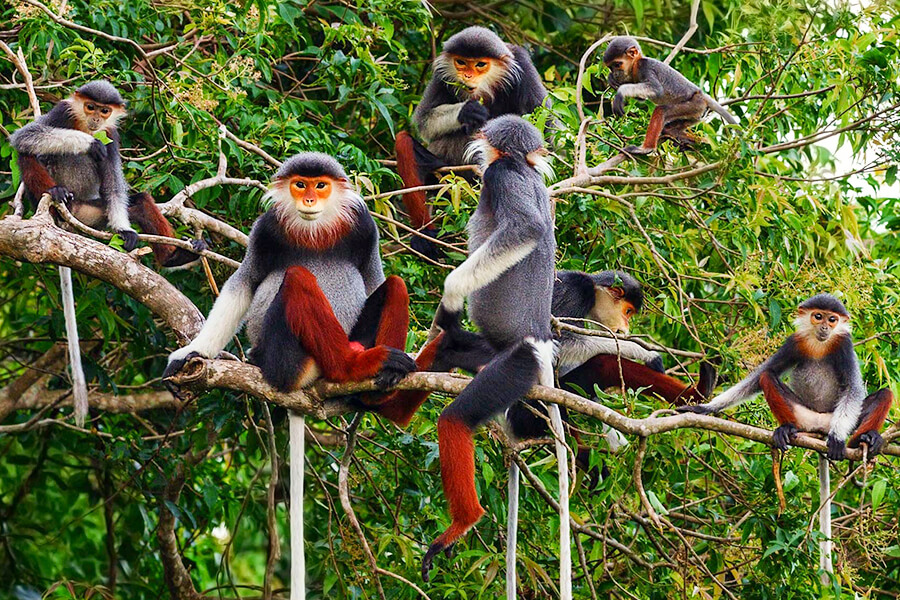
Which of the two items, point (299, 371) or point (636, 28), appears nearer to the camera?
point (299, 371)

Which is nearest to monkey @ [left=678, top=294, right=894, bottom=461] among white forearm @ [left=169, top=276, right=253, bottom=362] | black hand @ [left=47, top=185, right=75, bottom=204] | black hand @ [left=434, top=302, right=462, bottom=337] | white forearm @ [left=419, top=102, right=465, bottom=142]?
black hand @ [left=434, top=302, right=462, bottom=337]

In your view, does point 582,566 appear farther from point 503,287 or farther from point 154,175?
point 154,175

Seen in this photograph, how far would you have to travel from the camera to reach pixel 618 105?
4.98 meters

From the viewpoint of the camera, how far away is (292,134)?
439 cm

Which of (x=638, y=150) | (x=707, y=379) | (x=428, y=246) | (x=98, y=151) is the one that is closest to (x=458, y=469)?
(x=707, y=379)

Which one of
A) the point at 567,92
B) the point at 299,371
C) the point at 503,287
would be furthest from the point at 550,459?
→ the point at 567,92

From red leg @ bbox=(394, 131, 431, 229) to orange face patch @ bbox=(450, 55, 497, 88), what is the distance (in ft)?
1.36

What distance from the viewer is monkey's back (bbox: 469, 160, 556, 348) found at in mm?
3668

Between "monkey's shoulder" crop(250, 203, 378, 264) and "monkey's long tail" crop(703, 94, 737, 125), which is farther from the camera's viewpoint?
"monkey's long tail" crop(703, 94, 737, 125)

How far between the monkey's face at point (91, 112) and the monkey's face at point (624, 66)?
2311 mm

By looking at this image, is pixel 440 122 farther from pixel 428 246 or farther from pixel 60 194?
pixel 60 194

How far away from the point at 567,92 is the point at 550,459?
1742mm

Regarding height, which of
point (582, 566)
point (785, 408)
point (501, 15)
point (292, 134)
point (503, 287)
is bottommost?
point (582, 566)

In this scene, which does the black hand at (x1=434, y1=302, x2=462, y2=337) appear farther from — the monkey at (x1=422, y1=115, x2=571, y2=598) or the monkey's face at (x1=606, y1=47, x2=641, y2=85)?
the monkey's face at (x1=606, y1=47, x2=641, y2=85)
